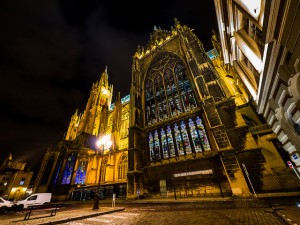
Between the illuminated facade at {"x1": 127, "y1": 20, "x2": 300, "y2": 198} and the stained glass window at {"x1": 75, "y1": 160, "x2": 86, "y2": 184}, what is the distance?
14.9m

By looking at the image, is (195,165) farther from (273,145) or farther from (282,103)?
(282,103)

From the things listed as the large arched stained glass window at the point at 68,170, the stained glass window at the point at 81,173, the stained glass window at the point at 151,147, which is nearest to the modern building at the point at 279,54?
the stained glass window at the point at 151,147

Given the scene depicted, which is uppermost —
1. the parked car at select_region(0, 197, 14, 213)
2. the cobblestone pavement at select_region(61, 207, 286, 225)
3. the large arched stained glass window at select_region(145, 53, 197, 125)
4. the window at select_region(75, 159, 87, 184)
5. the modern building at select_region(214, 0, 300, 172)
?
the large arched stained glass window at select_region(145, 53, 197, 125)

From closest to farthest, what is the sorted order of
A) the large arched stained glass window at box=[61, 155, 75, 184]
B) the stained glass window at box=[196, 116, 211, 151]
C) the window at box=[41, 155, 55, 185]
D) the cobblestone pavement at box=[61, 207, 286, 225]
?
1. the cobblestone pavement at box=[61, 207, 286, 225]
2. the stained glass window at box=[196, 116, 211, 151]
3. the large arched stained glass window at box=[61, 155, 75, 184]
4. the window at box=[41, 155, 55, 185]

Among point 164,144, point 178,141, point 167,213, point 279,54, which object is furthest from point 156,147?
point 279,54

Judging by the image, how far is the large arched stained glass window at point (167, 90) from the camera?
18.6m

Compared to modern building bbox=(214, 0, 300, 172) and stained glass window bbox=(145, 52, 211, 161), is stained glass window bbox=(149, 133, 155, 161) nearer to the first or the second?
stained glass window bbox=(145, 52, 211, 161)

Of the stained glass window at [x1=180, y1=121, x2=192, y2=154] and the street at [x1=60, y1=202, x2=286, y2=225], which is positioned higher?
the stained glass window at [x1=180, y1=121, x2=192, y2=154]

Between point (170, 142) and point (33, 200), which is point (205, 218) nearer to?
point (170, 142)

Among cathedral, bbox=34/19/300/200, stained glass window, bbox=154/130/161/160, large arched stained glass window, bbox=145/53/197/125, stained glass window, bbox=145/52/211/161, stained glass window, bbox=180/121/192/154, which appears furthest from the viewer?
large arched stained glass window, bbox=145/53/197/125

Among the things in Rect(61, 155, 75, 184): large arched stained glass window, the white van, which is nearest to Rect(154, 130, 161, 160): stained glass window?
the white van

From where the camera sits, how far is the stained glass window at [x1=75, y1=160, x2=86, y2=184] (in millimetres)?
25170

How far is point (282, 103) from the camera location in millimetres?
3617

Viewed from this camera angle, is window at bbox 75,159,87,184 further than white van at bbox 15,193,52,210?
Yes
